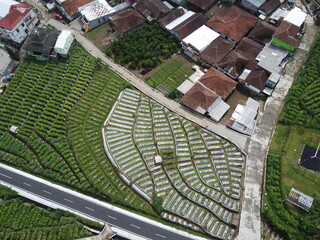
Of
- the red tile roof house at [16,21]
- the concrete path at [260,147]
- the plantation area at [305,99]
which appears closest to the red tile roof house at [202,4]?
the concrete path at [260,147]

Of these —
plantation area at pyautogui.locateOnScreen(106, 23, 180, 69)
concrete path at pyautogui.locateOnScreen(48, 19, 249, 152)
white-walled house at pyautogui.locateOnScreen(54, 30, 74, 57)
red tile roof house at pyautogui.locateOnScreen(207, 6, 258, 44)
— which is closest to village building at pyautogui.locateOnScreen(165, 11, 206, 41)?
plantation area at pyautogui.locateOnScreen(106, 23, 180, 69)

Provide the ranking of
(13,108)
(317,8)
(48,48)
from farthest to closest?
1. (317,8)
2. (48,48)
3. (13,108)

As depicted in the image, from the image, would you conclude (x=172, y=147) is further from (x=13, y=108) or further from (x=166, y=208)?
(x=13, y=108)

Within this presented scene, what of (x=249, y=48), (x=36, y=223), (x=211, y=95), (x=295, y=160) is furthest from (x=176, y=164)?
(x=249, y=48)

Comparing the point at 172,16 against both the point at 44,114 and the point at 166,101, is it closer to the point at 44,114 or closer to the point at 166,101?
the point at 166,101

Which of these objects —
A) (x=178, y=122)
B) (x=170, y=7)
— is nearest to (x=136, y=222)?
(x=178, y=122)
